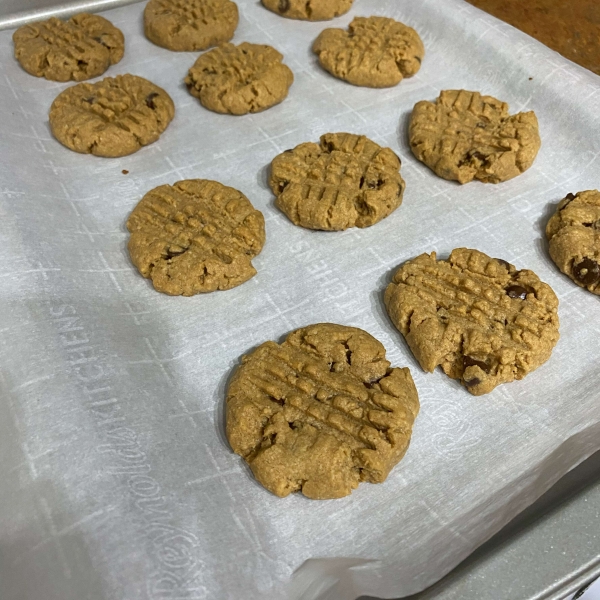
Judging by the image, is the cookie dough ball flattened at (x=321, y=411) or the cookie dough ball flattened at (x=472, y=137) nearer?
the cookie dough ball flattened at (x=321, y=411)

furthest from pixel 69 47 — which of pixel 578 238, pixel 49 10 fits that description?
pixel 578 238

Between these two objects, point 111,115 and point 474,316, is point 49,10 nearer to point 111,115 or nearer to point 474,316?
point 111,115

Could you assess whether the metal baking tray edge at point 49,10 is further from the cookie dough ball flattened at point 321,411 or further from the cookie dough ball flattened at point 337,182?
the cookie dough ball flattened at point 321,411

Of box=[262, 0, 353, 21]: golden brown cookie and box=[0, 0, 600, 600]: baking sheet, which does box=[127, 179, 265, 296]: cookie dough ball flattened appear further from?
box=[262, 0, 353, 21]: golden brown cookie

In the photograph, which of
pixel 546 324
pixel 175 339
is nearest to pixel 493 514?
pixel 546 324

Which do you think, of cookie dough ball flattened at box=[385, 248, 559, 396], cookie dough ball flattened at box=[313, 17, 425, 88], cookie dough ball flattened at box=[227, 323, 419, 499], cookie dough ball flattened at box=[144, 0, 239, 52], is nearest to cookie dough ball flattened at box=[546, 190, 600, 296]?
cookie dough ball flattened at box=[385, 248, 559, 396]

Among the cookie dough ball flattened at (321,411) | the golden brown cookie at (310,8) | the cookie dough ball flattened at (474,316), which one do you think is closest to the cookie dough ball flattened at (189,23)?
the golden brown cookie at (310,8)

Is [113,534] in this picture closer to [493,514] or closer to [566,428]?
[493,514]
